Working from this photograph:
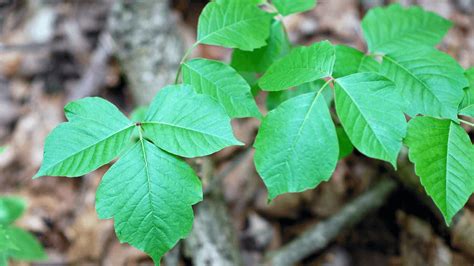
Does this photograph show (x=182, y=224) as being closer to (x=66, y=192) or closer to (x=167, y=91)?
(x=167, y=91)

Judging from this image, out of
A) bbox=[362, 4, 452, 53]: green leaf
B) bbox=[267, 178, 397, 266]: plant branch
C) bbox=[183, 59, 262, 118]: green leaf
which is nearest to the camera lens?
bbox=[183, 59, 262, 118]: green leaf

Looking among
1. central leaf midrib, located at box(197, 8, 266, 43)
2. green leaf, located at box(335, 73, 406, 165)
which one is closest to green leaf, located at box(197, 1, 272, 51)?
central leaf midrib, located at box(197, 8, 266, 43)

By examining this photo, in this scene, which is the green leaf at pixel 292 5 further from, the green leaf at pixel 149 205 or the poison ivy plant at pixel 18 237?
the poison ivy plant at pixel 18 237

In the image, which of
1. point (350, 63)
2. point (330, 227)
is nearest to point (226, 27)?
point (350, 63)

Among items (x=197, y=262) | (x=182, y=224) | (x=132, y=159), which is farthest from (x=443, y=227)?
(x=132, y=159)

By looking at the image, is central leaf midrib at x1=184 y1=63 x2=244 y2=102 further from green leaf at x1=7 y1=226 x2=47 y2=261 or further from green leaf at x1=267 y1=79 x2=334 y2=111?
green leaf at x1=7 y1=226 x2=47 y2=261

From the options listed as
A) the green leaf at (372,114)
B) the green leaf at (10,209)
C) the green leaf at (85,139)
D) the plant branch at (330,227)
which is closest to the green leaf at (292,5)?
the green leaf at (372,114)
